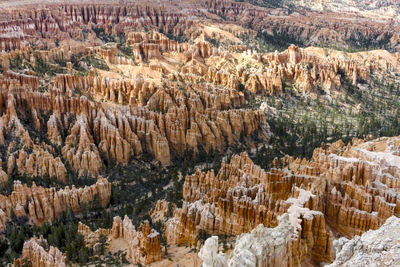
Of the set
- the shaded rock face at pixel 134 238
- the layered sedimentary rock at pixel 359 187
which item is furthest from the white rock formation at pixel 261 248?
the shaded rock face at pixel 134 238

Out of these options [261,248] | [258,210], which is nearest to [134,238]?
[258,210]

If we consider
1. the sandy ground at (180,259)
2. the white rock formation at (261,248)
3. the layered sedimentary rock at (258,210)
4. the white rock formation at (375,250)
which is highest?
the white rock formation at (375,250)

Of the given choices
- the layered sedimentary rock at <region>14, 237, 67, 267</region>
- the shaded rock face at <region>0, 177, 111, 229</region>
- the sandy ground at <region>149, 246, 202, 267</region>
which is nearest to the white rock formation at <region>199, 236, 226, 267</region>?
the sandy ground at <region>149, 246, 202, 267</region>

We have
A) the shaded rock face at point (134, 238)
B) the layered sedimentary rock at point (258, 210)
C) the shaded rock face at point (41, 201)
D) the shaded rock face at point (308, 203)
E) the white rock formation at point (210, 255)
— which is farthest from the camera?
the shaded rock face at point (41, 201)

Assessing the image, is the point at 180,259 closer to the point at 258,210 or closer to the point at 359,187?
the point at 258,210

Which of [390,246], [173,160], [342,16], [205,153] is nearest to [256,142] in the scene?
[205,153]

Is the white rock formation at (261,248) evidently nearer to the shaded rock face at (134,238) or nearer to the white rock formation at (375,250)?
the white rock formation at (375,250)

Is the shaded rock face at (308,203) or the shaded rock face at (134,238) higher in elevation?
the shaded rock face at (308,203)
